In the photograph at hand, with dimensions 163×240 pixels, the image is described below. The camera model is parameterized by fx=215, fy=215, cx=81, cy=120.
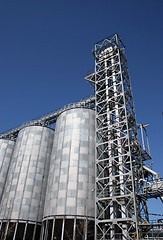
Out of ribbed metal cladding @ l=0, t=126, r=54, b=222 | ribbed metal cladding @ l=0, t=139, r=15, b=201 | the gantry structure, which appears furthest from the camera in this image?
ribbed metal cladding @ l=0, t=139, r=15, b=201

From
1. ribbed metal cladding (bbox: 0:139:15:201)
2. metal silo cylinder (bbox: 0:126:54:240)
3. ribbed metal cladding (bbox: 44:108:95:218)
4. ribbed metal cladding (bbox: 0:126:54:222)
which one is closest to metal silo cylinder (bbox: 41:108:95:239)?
ribbed metal cladding (bbox: 44:108:95:218)

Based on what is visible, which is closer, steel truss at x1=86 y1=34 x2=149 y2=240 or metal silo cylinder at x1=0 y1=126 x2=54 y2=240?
steel truss at x1=86 y1=34 x2=149 y2=240

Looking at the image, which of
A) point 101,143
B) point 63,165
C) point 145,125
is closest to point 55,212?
point 63,165

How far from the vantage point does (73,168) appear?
124 feet

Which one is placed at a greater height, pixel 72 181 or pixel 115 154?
pixel 115 154

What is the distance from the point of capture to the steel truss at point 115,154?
31.6 metres

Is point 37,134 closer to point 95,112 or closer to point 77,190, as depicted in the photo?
point 95,112

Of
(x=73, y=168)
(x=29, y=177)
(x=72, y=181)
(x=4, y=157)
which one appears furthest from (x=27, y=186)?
(x=4, y=157)

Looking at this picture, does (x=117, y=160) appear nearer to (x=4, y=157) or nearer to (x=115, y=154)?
(x=115, y=154)

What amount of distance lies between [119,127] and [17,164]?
23.7 metres

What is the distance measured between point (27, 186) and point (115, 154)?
1897 centimetres

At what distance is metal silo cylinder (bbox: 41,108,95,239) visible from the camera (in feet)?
112

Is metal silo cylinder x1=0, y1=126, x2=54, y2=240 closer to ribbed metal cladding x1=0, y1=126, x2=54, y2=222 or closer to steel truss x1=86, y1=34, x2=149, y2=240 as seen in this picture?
ribbed metal cladding x1=0, y1=126, x2=54, y2=222

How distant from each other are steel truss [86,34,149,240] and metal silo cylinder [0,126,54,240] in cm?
1353
